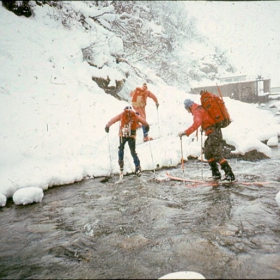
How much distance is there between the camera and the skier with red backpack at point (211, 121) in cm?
548

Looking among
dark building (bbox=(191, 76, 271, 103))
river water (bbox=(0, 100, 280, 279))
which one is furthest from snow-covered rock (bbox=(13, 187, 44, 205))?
dark building (bbox=(191, 76, 271, 103))

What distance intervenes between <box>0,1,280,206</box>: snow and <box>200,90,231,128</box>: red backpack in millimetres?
2693

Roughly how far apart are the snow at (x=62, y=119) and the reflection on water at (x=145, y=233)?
1.27 metres

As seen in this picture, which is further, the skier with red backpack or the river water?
the skier with red backpack

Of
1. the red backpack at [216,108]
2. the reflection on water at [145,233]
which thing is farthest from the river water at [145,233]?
the red backpack at [216,108]

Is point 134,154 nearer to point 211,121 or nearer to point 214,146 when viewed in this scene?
point 214,146

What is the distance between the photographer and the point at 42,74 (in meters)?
11.6

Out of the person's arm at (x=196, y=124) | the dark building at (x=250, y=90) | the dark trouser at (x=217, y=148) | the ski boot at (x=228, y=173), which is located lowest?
the ski boot at (x=228, y=173)

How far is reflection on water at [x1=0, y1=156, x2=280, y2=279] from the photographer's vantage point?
2705mm

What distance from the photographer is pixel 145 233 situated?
3500 mm

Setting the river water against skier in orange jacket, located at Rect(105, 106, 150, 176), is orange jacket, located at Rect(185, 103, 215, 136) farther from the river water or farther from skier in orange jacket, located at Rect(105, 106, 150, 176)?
skier in orange jacket, located at Rect(105, 106, 150, 176)

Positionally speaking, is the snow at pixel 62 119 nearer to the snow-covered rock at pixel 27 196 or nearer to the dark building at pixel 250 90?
the snow-covered rock at pixel 27 196

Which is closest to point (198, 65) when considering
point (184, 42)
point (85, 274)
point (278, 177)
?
point (184, 42)

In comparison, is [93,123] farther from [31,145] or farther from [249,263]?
[249,263]
